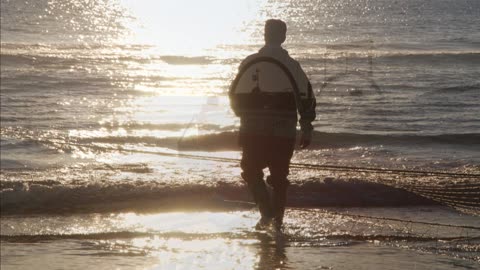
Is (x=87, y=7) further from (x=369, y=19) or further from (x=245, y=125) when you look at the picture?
(x=245, y=125)

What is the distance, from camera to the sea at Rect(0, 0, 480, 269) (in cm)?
809

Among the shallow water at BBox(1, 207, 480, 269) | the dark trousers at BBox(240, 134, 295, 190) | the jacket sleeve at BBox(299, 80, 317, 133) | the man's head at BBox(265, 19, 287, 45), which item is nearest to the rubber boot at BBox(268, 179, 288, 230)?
the dark trousers at BBox(240, 134, 295, 190)

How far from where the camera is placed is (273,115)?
7688mm

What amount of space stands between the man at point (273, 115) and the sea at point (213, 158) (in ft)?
2.36

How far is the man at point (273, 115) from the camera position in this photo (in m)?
7.60

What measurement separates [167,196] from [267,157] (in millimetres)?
4442

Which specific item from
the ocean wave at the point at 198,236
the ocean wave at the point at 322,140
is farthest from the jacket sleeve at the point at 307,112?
the ocean wave at the point at 322,140

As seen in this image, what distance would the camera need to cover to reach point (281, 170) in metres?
7.97

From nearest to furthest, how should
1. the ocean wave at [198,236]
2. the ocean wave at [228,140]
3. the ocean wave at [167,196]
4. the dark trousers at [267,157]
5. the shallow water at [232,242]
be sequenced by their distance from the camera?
the shallow water at [232,242], the dark trousers at [267,157], the ocean wave at [198,236], the ocean wave at [167,196], the ocean wave at [228,140]

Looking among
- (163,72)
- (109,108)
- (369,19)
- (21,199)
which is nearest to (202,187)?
(21,199)

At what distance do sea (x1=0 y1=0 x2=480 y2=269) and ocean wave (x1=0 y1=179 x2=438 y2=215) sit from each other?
0.03 m

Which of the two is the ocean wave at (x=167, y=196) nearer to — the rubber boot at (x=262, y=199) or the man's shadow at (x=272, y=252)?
the rubber boot at (x=262, y=199)

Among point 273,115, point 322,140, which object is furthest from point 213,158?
point 322,140

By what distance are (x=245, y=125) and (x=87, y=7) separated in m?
73.5
